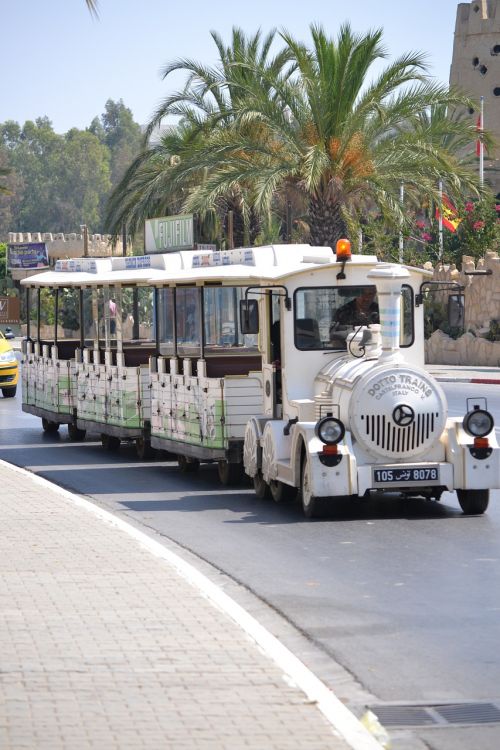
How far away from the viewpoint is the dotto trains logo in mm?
13180

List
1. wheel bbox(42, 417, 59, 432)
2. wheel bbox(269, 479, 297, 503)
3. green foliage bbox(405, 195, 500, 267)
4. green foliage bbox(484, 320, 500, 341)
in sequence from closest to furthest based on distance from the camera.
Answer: wheel bbox(269, 479, 297, 503)
wheel bbox(42, 417, 59, 432)
green foliage bbox(484, 320, 500, 341)
green foliage bbox(405, 195, 500, 267)

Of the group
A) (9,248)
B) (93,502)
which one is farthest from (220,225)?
(9,248)

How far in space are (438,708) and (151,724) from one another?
60.3 inches

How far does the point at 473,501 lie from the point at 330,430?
61.7 inches

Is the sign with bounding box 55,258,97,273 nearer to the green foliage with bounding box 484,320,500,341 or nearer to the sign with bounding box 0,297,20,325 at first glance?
the green foliage with bounding box 484,320,500,341

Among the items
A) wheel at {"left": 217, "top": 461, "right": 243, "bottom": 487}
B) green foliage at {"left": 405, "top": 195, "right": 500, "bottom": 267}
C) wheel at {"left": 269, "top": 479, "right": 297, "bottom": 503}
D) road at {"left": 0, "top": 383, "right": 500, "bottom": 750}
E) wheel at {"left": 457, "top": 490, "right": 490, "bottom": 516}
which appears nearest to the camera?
road at {"left": 0, "top": 383, "right": 500, "bottom": 750}

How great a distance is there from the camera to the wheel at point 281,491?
14438 mm

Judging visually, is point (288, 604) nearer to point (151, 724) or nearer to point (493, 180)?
point (151, 724)

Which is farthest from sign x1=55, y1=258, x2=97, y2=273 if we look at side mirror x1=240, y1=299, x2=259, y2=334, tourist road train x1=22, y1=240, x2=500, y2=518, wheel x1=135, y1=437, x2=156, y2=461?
side mirror x1=240, y1=299, x2=259, y2=334

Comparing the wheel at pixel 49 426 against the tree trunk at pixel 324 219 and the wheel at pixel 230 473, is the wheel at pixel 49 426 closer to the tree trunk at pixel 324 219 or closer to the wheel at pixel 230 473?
the wheel at pixel 230 473

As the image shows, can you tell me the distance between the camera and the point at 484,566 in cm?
1085

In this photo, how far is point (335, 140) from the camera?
113ft

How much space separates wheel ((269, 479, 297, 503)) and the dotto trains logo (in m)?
1.65

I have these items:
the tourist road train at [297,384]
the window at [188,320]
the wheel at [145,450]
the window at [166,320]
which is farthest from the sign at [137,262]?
the wheel at [145,450]
